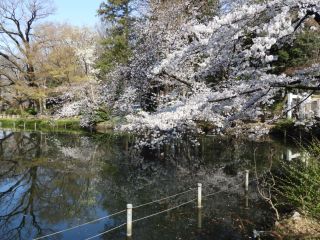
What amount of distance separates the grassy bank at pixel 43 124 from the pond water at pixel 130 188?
11.8 metres

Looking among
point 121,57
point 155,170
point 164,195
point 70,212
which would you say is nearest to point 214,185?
point 164,195

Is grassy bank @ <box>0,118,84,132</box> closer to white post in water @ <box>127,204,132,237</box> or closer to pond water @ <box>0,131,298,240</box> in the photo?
pond water @ <box>0,131,298,240</box>

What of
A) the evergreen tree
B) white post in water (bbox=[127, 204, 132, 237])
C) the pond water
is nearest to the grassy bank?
the evergreen tree

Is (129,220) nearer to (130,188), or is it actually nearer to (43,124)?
(130,188)

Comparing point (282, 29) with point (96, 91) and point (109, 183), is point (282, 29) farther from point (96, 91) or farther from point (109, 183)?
point (96, 91)

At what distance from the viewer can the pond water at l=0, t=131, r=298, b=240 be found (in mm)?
8523

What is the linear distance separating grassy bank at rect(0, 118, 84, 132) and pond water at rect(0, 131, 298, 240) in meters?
11.8

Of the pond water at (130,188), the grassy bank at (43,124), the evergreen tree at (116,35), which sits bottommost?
the pond water at (130,188)

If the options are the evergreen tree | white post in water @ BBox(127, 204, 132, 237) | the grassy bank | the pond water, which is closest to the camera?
white post in water @ BBox(127, 204, 132, 237)

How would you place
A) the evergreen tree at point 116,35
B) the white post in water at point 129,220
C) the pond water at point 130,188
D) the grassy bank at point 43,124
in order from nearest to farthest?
the white post in water at point 129,220 → the pond water at point 130,188 → the evergreen tree at point 116,35 → the grassy bank at point 43,124

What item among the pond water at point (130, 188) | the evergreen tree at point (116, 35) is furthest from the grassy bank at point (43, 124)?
the pond water at point (130, 188)

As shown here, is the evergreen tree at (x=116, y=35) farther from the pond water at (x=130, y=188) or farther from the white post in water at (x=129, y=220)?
the white post in water at (x=129, y=220)

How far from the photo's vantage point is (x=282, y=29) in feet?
19.5

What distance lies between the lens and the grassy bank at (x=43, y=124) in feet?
113
